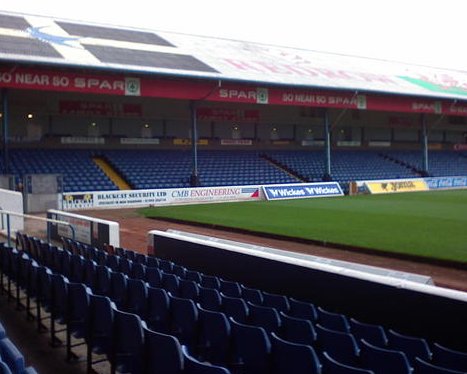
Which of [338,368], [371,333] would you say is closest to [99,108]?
[371,333]

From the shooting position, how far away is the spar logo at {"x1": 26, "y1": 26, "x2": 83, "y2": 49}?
26.2 m

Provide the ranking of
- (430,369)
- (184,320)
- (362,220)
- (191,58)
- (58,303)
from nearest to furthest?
(430,369)
(184,320)
(58,303)
(362,220)
(191,58)

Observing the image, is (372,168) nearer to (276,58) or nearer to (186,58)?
(276,58)

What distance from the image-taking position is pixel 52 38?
26.9 metres

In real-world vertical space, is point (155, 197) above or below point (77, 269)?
below

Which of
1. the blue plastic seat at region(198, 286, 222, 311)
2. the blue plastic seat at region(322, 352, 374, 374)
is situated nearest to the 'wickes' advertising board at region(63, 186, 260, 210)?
the blue plastic seat at region(198, 286, 222, 311)

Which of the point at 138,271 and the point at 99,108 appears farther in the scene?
the point at 99,108

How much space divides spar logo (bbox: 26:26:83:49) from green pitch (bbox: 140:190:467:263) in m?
10.3

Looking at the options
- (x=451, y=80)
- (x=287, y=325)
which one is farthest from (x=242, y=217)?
(x=451, y=80)

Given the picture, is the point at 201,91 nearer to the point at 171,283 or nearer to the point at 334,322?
the point at 171,283

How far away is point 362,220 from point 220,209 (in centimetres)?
704

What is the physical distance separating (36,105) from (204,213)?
1426cm

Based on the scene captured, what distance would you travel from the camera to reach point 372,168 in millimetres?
37969

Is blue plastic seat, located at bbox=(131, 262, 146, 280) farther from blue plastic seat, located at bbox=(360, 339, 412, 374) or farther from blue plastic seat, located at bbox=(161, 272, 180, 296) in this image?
blue plastic seat, located at bbox=(360, 339, 412, 374)
